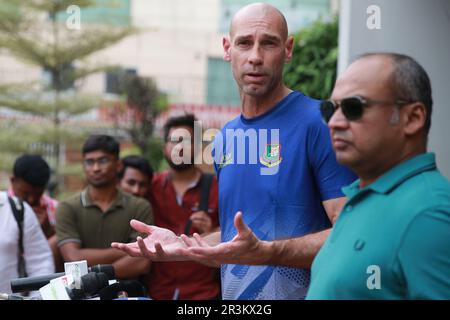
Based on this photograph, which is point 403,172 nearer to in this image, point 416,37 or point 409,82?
point 409,82

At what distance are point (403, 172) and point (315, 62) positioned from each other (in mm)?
5264

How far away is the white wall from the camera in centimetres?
464

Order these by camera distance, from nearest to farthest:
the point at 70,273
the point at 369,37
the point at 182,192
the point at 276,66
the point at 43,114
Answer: the point at 70,273
the point at 276,66
the point at 369,37
the point at 182,192
the point at 43,114

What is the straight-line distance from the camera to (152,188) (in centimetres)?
593

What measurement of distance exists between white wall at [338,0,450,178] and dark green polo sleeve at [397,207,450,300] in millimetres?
2735

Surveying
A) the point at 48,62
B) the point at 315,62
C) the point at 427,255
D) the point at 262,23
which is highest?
the point at 48,62

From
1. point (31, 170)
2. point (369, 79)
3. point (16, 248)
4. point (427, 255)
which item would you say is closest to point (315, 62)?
point (31, 170)

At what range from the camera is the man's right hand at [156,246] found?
9.16 ft

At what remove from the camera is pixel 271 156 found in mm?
3248
